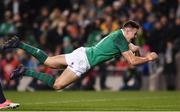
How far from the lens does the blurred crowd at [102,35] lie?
77.9 ft

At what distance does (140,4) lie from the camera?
987 inches

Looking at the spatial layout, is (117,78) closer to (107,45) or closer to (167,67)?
(167,67)

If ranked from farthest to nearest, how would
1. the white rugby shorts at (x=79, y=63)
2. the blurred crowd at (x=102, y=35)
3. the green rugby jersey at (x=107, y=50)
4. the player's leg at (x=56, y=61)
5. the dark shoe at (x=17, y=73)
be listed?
the blurred crowd at (x=102, y=35) → the player's leg at (x=56, y=61) → the dark shoe at (x=17, y=73) → the white rugby shorts at (x=79, y=63) → the green rugby jersey at (x=107, y=50)

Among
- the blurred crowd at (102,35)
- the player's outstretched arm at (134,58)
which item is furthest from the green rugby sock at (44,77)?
the blurred crowd at (102,35)

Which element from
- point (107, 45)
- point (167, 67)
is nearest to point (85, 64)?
point (107, 45)

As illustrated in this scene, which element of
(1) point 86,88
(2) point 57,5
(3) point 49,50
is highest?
(2) point 57,5

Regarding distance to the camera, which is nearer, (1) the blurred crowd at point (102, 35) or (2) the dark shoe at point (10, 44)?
(2) the dark shoe at point (10, 44)

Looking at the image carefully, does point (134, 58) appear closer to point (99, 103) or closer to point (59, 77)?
point (59, 77)

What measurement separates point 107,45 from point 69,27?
11.2m

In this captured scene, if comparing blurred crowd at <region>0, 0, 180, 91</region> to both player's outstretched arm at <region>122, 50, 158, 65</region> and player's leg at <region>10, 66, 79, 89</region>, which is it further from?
player's outstretched arm at <region>122, 50, 158, 65</region>

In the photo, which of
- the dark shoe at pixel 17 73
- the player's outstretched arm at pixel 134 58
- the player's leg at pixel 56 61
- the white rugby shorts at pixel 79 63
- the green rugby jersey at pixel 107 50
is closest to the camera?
the player's outstretched arm at pixel 134 58

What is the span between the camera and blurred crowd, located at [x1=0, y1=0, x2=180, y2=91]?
77.9 ft

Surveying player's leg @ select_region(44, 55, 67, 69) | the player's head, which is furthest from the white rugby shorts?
the player's head

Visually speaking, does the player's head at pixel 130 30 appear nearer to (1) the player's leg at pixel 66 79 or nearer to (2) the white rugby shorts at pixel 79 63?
(2) the white rugby shorts at pixel 79 63
